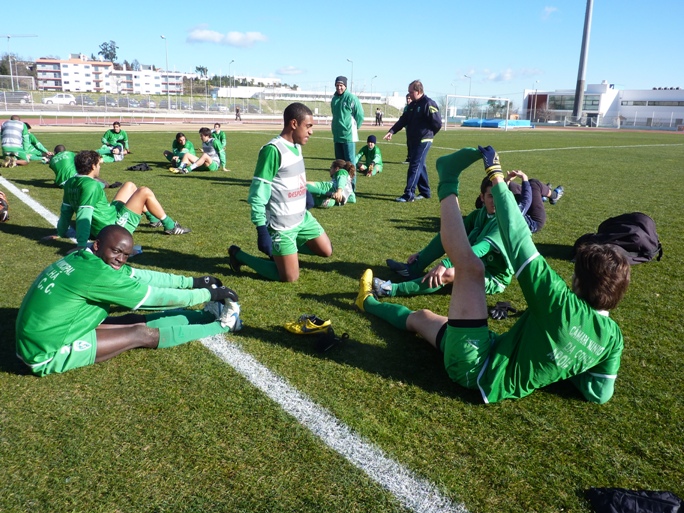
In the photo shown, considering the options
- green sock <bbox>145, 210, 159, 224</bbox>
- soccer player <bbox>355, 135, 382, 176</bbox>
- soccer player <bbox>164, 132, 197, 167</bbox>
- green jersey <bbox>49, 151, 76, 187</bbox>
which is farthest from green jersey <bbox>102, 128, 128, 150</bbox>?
green sock <bbox>145, 210, 159, 224</bbox>

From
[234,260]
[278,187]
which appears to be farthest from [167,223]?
[278,187]

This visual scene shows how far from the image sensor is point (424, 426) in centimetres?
316

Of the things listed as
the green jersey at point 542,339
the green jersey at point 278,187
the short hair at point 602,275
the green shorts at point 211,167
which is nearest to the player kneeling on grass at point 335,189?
the green jersey at point 278,187

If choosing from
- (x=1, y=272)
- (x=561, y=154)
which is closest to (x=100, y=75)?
(x=561, y=154)

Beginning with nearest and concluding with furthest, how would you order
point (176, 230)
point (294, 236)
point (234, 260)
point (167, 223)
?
point (294, 236) < point (234, 260) < point (167, 223) < point (176, 230)

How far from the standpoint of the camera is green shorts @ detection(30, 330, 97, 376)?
11.8 ft

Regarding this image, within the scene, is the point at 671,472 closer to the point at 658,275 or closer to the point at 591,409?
the point at 591,409

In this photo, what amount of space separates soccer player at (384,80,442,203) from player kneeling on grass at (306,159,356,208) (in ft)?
4.24

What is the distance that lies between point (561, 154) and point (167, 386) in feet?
71.8

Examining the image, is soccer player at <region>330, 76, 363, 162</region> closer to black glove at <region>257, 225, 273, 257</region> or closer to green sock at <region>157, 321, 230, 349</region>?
black glove at <region>257, 225, 273, 257</region>

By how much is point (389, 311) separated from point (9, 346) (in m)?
3.09

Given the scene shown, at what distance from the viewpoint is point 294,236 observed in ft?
18.4

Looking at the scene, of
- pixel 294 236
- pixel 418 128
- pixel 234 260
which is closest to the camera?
pixel 294 236

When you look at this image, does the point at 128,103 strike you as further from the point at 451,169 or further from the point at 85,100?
the point at 451,169
